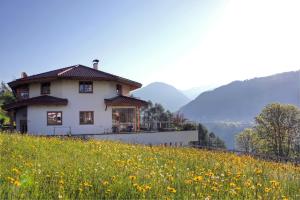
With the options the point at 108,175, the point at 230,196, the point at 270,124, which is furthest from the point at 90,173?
the point at 270,124

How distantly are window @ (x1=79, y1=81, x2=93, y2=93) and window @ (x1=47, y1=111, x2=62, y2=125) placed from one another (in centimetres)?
306

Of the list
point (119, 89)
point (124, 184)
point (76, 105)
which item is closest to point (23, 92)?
point (76, 105)

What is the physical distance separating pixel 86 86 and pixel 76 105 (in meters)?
2.12

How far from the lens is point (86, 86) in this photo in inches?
1353

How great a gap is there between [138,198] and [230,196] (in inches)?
58.8

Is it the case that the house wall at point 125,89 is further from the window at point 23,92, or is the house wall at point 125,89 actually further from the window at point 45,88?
the window at point 23,92

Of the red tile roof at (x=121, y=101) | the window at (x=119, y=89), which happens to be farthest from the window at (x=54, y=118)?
the window at (x=119, y=89)

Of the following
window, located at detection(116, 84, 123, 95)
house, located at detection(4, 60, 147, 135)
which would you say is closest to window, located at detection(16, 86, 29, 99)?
house, located at detection(4, 60, 147, 135)

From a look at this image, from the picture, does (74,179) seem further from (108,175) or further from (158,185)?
(158,185)

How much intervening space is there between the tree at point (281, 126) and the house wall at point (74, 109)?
2897 centimetres

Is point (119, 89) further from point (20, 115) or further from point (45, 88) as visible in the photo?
point (20, 115)

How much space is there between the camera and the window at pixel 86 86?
112ft

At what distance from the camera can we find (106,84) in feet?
115

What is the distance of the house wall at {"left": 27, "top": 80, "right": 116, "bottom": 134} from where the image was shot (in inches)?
1278
